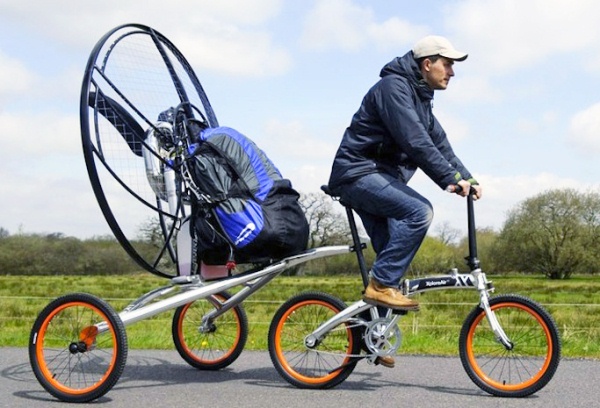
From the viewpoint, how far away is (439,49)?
565cm

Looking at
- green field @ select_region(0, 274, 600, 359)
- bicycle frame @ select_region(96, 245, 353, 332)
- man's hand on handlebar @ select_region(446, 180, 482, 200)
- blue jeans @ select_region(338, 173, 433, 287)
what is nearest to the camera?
man's hand on handlebar @ select_region(446, 180, 482, 200)

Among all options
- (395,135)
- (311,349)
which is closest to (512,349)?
(311,349)

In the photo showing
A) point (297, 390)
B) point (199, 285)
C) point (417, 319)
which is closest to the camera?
point (297, 390)

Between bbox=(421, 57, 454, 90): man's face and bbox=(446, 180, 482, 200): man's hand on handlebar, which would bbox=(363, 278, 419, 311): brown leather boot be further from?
bbox=(421, 57, 454, 90): man's face

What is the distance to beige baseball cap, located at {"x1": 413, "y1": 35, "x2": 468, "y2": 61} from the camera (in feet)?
18.6

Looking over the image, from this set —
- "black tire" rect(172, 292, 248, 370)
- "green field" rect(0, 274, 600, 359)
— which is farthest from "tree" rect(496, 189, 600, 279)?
"black tire" rect(172, 292, 248, 370)

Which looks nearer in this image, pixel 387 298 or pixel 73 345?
pixel 387 298

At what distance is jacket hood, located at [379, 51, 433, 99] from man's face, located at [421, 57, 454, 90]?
4 centimetres

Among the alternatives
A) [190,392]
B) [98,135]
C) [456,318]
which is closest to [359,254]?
[190,392]

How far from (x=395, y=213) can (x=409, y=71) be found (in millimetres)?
950

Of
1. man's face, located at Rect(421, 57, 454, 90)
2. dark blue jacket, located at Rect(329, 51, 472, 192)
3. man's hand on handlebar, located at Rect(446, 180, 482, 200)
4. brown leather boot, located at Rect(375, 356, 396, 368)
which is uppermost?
man's face, located at Rect(421, 57, 454, 90)

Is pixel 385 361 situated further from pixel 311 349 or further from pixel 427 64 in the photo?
pixel 427 64

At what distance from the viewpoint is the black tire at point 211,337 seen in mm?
6922

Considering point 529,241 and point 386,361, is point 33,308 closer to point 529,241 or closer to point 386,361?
point 386,361
